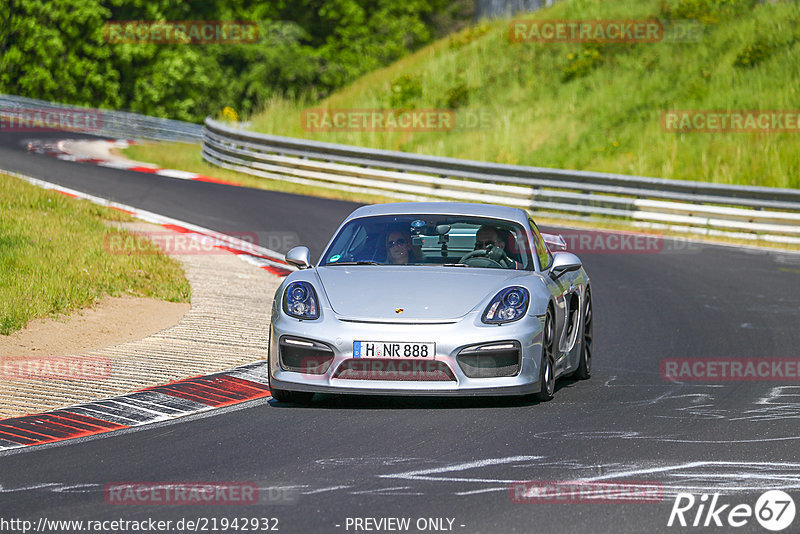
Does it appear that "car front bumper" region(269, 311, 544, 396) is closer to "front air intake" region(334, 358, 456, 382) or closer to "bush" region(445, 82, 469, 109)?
"front air intake" region(334, 358, 456, 382)

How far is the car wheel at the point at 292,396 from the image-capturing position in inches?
336

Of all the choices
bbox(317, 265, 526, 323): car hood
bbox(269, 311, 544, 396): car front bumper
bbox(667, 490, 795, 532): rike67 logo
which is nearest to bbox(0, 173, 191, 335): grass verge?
bbox(317, 265, 526, 323): car hood

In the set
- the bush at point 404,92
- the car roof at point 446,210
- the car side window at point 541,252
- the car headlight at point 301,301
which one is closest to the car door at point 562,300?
the car side window at point 541,252

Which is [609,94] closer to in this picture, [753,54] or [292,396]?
[753,54]

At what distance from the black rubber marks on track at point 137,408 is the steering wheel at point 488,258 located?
1723 millimetres

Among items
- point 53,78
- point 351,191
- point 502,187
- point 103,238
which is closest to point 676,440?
point 103,238

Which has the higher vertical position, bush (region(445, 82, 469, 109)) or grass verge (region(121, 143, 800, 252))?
bush (region(445, 82, 469, 109))

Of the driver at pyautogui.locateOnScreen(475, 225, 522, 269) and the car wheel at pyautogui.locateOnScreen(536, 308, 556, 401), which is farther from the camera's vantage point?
the driver at pyautogui.locateOnScreen(475, 225, 522, 269)

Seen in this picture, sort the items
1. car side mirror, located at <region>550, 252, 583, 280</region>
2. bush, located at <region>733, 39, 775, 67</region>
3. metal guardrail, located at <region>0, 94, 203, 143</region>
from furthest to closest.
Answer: metal guardrail, located at <region>0, 94, 203, 143</region> → bush, located at <region>733, 39, 775, 67</region> → car side mirror, located at <region>550, 252, 583, 280</region>

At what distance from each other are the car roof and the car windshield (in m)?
0.04

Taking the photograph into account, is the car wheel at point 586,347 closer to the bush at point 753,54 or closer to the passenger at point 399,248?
the passenger at point 399,248

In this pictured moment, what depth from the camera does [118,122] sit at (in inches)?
1564

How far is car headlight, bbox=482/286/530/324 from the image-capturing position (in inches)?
323

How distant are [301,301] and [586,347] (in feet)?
8.40
